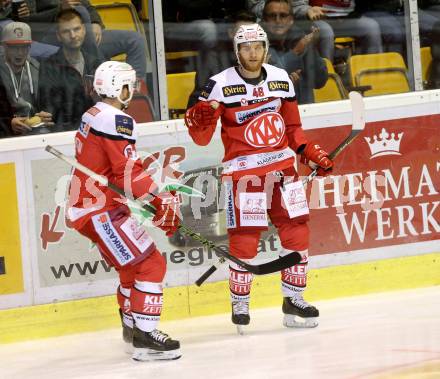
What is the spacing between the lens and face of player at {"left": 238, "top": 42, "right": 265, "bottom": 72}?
18.1ft

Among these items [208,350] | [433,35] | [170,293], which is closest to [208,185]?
[170,293]

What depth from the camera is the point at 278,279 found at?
6.18m

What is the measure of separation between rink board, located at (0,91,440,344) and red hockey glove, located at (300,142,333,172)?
1.80 ft

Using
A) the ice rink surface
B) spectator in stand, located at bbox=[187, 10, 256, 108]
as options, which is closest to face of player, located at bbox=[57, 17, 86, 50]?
spectator in stand, located at bbox=[187, 10, 256, 108]

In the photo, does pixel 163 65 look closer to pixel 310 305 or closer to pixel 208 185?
pixel 208 185

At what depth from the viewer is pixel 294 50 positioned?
A: 6375mm

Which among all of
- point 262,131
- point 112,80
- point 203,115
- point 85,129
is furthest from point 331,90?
point 85,129

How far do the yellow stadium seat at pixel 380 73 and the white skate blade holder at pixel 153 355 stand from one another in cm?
195

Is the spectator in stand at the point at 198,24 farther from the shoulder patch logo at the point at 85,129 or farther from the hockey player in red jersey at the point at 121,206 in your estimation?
the shoulder patch logo at the point at 85,129

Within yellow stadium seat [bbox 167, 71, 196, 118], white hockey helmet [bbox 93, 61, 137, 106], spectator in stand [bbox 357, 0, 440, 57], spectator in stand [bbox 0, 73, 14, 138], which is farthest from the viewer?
spectator in stand [bbox 357, 0, 440, 57]

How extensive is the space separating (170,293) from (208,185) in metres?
0.57

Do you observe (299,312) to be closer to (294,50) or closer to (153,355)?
(153,355)

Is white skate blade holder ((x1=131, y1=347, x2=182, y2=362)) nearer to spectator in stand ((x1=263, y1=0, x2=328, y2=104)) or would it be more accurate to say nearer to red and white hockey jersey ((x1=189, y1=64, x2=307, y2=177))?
red and white hockey jersey ((x1=189, y1=64, x2=307, y2=177))

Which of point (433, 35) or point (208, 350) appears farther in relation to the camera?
point (433, 35)
